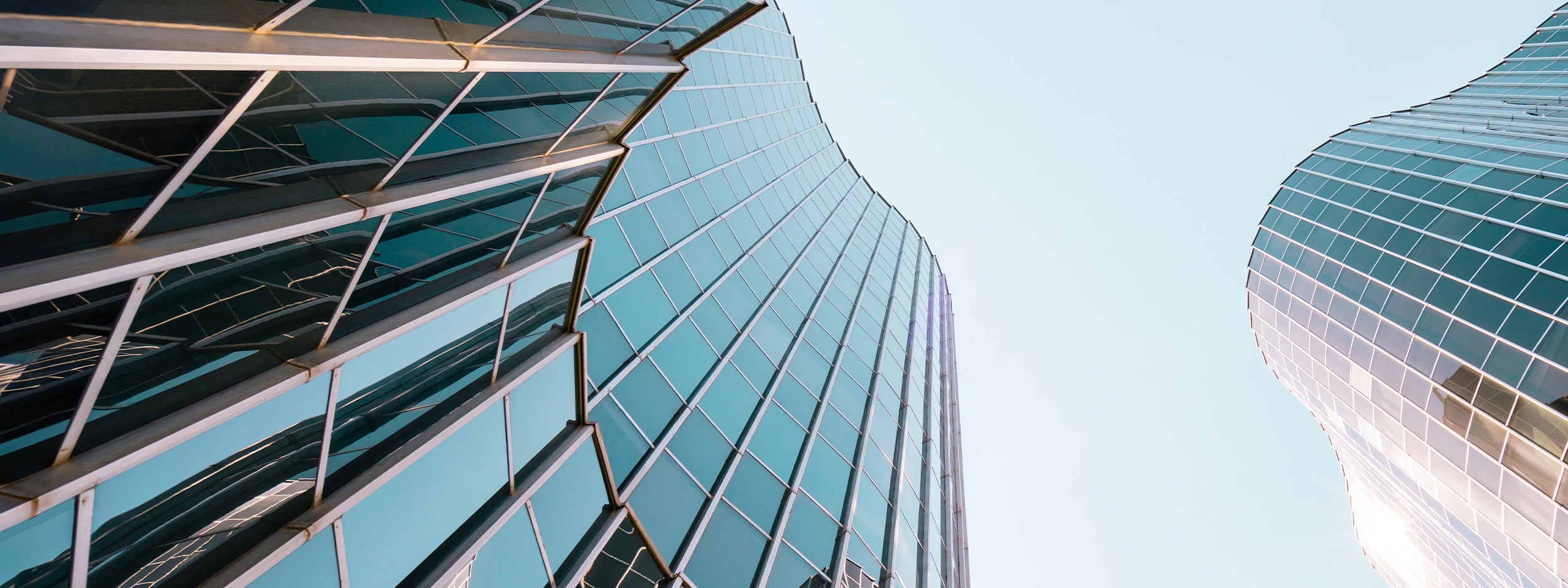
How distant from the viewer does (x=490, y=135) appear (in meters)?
8.98

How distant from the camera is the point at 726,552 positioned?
13.3 metres

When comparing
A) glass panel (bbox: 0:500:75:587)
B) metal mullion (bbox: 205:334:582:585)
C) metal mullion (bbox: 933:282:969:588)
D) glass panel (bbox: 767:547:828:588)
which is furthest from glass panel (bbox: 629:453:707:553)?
metal mullion (bbox: 933:282:969:588)

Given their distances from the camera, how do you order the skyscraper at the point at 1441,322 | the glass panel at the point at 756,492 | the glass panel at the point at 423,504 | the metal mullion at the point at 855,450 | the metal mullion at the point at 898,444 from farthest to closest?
the skyscraper at the point at 1441,322 < the metal mullion at the point at 898,444 < the metal mullion at the point at 855,450 < the glass panel at the point at 756,492 < the glass panel at the point at 423,504

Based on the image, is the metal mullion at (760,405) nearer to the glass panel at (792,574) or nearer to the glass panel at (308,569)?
the glass panel at (792,574)

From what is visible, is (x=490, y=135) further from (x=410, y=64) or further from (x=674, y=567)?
(x=674, y=567)

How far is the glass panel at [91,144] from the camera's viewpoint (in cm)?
422

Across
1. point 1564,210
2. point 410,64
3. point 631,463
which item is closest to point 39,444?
point 410,64

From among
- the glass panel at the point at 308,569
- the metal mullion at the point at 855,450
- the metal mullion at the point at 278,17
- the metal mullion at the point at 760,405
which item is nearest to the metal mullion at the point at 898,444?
the metal mullion at the point at 855,450

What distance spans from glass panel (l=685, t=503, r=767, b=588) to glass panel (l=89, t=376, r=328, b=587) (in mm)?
7090

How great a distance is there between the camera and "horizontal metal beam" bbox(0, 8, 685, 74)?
3.73 m

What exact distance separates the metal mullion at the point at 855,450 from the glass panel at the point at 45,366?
13.2m

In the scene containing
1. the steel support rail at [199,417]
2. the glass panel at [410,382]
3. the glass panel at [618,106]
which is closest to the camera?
the steel support rail at [199,417]

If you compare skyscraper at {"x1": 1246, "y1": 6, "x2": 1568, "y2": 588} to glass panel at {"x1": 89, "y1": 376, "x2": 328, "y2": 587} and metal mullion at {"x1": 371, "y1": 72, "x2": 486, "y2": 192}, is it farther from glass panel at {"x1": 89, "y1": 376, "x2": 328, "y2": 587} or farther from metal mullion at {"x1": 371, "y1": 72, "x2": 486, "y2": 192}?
glass panel at {"x1": 89, "y1": 376, "x2": 328, "y2": 587}

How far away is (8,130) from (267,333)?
2767 mm
